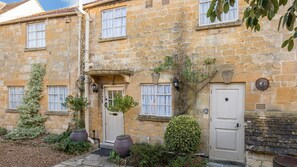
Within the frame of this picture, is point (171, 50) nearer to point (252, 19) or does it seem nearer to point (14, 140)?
point (252, 19)

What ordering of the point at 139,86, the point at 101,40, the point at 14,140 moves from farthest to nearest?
the point at 14,140, the point at 101,40, the point at 139,86

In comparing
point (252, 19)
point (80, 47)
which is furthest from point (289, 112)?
point (80, 47)

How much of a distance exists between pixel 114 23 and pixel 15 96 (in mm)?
6830

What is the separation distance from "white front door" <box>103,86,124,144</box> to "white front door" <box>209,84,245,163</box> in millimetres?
3708

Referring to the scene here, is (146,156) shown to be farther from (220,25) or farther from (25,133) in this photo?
(25,133)

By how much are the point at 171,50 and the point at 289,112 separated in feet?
13.4

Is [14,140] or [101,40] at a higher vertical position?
[101,40]

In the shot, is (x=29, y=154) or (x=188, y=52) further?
(x=29, y=154)

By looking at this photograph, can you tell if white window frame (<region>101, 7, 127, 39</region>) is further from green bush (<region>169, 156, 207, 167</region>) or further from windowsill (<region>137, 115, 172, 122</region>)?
green bush (<region>169, 156, 207, 167</region>)

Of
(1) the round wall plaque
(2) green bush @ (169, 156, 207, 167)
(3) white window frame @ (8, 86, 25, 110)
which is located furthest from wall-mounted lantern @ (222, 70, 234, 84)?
(3) white window frame @ (8, 86, 25, 110)

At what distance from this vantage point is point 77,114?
10.1 metres

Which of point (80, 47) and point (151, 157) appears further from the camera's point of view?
point (80, 47)

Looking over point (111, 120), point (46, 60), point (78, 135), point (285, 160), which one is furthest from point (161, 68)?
point (46, 60)

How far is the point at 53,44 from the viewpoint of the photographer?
A: 10.8m
